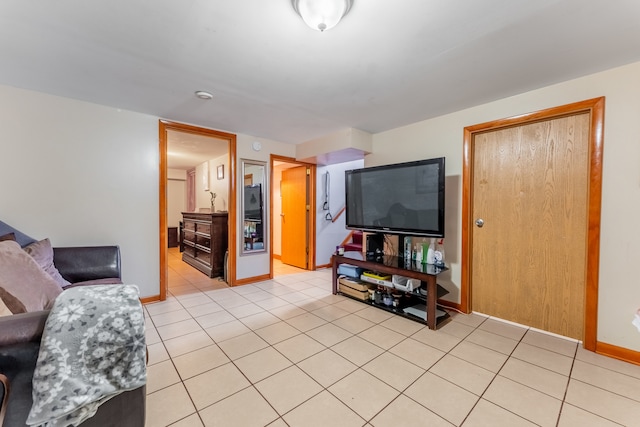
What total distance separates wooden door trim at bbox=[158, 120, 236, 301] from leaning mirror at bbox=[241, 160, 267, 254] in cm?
19

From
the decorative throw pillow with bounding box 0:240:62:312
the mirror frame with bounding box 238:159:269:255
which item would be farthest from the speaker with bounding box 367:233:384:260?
the decorative throw pillow with bounding box 0:240:62:312

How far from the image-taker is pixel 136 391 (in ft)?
3.37

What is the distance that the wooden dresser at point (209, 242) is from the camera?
3.99 metres

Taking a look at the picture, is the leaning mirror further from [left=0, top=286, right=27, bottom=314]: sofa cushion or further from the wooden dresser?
[left=0, top=286, right=27, bottom=314]: sofa cushion

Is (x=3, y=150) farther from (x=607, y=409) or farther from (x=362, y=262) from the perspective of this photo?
(x=607, y=409)

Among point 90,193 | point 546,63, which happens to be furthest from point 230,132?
point 546,63

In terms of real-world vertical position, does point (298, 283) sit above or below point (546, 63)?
below

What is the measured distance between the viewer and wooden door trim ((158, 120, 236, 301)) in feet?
9.64

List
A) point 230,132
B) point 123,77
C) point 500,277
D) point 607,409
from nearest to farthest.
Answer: point 607,409 < point 123,77 < point 500,277 < point 230,132

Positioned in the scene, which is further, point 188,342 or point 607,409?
point 188,342

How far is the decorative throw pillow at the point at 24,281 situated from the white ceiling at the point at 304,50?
4.21ft

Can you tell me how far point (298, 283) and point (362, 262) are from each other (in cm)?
125

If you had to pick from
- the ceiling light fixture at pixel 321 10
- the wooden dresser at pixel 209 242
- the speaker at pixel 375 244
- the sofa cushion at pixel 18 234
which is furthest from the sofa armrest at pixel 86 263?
the speaker at pixel 375 244

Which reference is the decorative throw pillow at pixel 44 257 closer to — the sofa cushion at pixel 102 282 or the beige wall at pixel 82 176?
the sofa cushion at pixel 102 282
